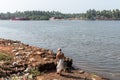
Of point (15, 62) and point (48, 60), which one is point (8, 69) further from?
point (48, 60)

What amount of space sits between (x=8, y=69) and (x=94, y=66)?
7642mm

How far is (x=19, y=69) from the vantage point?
15305 mm

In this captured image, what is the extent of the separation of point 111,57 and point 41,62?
986 centimetres

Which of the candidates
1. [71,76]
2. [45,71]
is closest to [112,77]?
[71,76]

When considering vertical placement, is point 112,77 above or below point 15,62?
below

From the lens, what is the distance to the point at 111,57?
24.5 meters

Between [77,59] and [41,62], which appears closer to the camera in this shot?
[41,62]

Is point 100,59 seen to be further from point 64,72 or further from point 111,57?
point 64,72

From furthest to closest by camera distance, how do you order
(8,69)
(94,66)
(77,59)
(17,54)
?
1. (77,59)
2. (94,66)
3. (17,54)
4. (8,69)

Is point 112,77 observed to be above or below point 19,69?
below

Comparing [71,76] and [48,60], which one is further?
A: [48,60]

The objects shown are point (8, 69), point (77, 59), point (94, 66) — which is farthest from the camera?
point (77, 59)

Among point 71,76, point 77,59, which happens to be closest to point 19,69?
point 71,76

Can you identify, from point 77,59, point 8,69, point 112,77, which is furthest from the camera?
point 77,59
